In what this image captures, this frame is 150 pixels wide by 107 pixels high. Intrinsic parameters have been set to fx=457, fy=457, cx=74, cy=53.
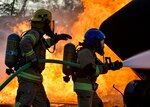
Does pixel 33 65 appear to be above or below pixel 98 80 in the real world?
above

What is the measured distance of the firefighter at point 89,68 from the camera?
6773 millimetres

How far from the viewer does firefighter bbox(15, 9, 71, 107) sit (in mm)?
7066

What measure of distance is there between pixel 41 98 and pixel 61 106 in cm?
396

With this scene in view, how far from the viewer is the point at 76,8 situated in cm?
2719

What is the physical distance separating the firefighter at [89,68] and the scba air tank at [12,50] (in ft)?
3.37

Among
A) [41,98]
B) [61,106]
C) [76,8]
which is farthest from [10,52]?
[76,8]

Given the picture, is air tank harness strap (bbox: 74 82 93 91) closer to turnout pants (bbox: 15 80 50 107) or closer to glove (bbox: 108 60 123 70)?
glove (bbox: 108 60 123 70)

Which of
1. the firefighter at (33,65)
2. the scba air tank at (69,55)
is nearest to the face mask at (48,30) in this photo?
the firefighter at (33,65)

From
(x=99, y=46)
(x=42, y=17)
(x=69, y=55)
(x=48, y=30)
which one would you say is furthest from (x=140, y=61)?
(x=42, y=17)

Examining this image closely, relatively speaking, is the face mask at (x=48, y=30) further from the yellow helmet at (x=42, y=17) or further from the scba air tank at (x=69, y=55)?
the scba air tank at (x=69, y=55)

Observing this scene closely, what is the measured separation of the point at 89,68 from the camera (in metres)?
6.70

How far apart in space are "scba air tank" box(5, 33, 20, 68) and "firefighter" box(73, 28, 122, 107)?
40.5 inches

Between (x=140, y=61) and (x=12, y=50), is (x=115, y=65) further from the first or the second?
(x=12, y=50)

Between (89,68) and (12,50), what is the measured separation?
1.36 m
